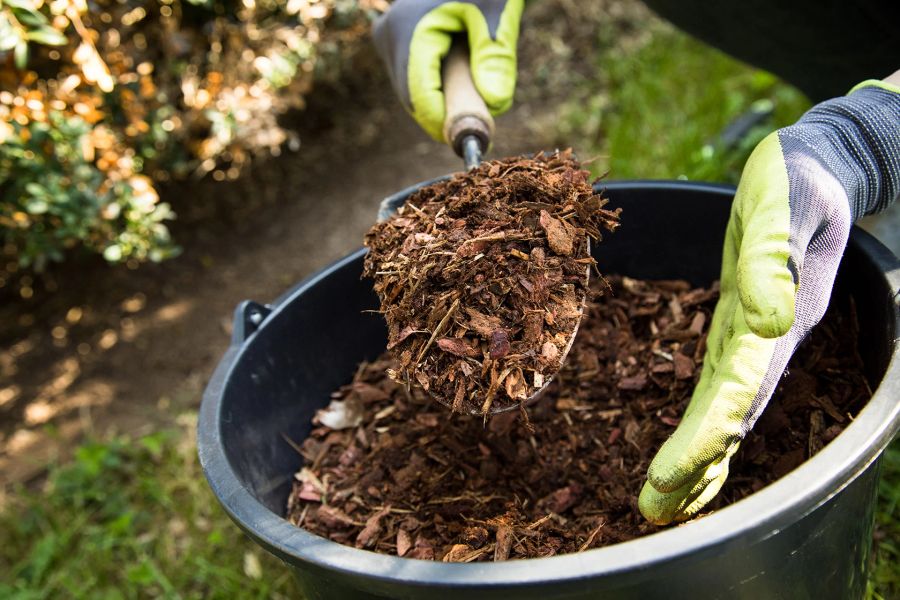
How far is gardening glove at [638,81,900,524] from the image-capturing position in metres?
1.01

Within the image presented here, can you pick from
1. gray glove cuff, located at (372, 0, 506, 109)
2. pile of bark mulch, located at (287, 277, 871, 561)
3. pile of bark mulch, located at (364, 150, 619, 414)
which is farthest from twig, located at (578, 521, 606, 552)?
gray glove cuff, located at (372, 0, 506, 109)

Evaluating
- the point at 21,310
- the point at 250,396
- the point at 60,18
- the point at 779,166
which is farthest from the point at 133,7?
the point at 779,166

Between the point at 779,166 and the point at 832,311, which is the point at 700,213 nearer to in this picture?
the point at 832,311

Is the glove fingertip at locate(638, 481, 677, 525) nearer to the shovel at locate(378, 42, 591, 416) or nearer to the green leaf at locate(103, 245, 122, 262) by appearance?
the shovel at locate(378, 42, 591, 416)

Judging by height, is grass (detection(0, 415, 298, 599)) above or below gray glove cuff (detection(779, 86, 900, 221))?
below

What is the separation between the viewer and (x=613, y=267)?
5.64 feet

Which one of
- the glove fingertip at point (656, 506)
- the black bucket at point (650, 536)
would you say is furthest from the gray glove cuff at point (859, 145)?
the glove fingertip at point (656, 506)

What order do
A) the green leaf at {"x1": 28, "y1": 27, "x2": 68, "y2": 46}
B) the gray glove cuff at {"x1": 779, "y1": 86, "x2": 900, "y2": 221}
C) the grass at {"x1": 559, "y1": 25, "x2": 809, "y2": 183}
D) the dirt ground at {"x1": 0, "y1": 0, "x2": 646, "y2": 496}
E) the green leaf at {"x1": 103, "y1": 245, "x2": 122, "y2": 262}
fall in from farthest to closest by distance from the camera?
the grass at {"x1": 559, "y1": 25, "x2": 809, "y2": 183}
the dirt ground at {"x1": 0, "y1": 0, "x2": 646, "y2": 496}
the green leaf at {"x1": 103, "y1": 245, "x2": 122, "y2": 262}
the green leaf at {"x1": 28, "y1": 27, "x2": 68, "y2": 46}
the gray glove cuff at {"x1": 779, "y1": 86, "x2": 900, "y2": 221}

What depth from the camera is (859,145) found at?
115 cm

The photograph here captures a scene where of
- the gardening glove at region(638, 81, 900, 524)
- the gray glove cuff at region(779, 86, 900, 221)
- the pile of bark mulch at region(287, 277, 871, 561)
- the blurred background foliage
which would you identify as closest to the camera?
the gardening glove at region(638, 81, 900, 524)

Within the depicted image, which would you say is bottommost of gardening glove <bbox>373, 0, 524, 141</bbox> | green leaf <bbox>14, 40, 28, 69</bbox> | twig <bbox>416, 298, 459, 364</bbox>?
twig <bbox>416, 298, 459, 364</bbox>

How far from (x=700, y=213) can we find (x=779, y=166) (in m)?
0.45

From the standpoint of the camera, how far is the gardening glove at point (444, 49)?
1680mm

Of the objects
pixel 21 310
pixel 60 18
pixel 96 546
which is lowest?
pixel 96 546
